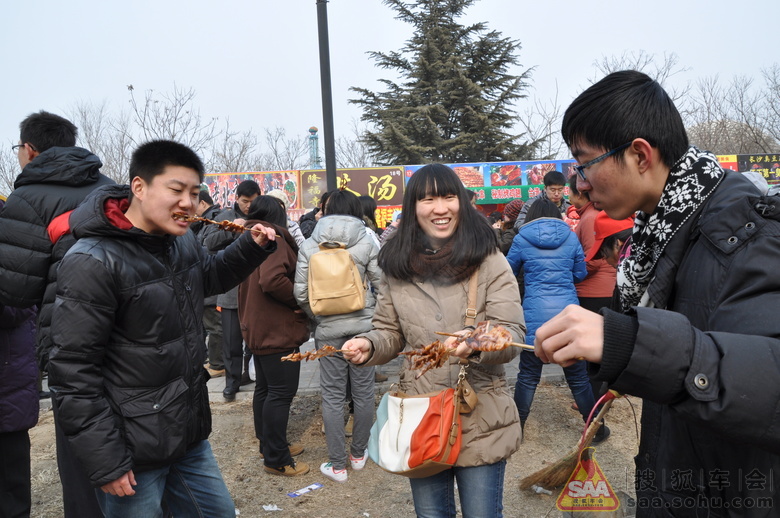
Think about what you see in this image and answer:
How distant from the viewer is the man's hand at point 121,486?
2.16 meters

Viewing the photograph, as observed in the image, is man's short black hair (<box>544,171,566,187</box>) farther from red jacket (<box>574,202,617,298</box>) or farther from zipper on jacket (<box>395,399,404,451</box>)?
zipper on jacket (<box>395,399,404,451</box>)

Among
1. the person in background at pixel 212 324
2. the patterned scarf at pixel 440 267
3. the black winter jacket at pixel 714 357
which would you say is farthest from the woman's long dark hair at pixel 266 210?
the black winter jacket at pixel 714 357

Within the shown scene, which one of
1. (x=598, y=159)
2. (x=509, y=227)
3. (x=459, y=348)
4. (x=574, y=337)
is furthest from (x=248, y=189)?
(x=574, y=337)

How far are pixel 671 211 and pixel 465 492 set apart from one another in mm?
1627

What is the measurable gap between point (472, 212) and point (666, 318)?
1.67m

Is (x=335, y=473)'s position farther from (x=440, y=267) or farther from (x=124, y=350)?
(x=440, y=267)

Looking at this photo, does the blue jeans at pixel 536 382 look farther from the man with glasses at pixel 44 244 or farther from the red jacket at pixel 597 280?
the man with glasses at pixel 44 244

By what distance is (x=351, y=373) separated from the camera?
14.9 ft

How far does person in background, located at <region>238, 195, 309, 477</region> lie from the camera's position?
4.40m

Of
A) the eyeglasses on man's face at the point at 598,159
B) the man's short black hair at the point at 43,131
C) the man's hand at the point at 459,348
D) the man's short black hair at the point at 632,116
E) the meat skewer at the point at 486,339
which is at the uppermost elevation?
the man's short black hair at the point at 43,131

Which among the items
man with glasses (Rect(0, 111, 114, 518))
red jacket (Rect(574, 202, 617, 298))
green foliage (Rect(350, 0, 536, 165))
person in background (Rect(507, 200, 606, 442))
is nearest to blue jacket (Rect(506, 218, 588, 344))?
person in background (Rect(507, 200, 606, 442))

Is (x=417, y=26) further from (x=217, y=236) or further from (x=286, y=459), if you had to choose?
(x=286, y=459)

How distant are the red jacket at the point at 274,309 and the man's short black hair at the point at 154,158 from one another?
6.27 ft

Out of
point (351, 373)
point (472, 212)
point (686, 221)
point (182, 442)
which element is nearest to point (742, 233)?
point (686, 221)
